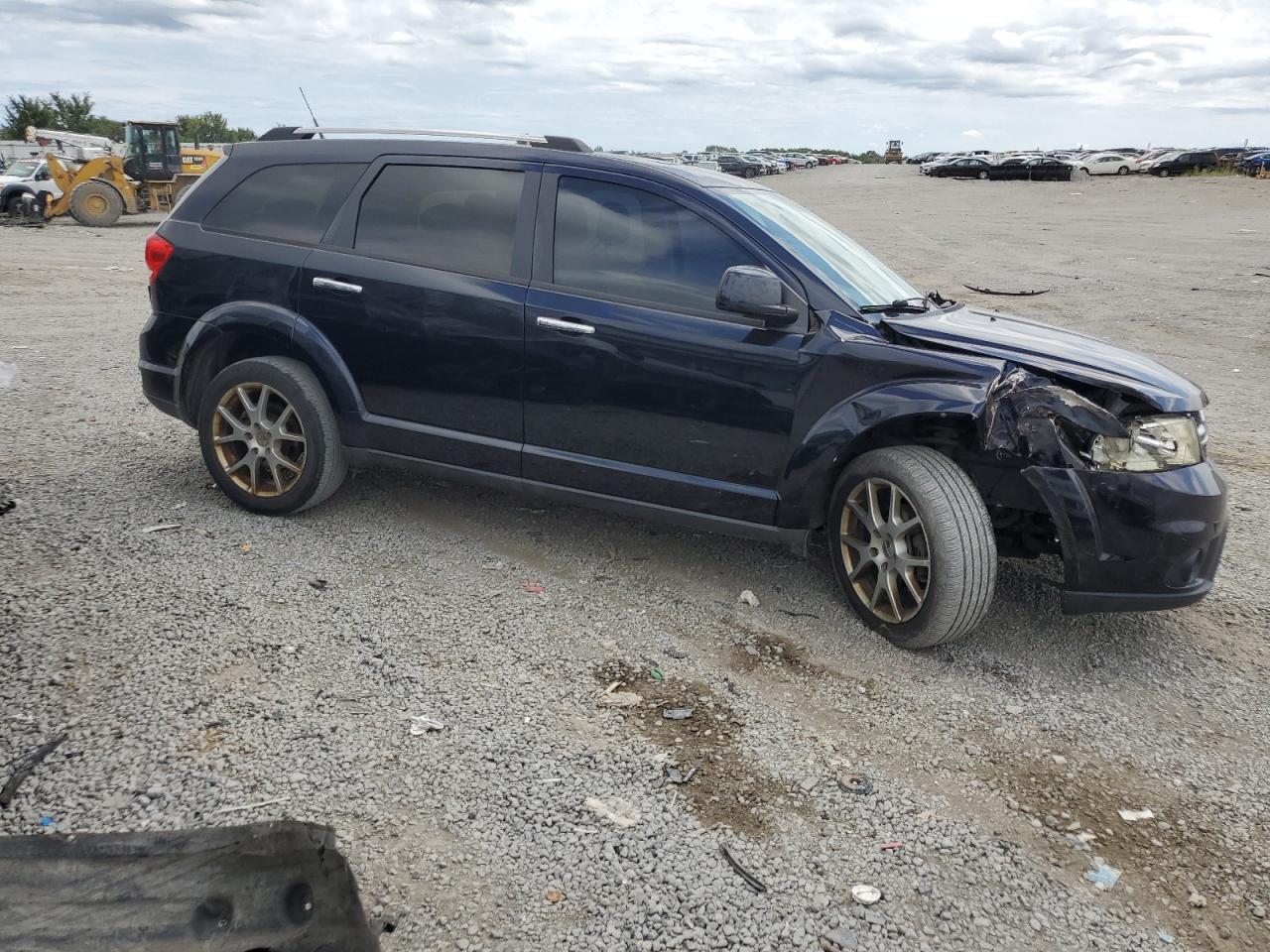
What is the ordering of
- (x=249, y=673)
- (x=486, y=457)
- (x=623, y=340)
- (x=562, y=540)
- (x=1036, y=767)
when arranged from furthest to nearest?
(x=562, y=540), (x=486, y=457), (x=623, y=340), (x=249, y=673), (x=1036, y=767)

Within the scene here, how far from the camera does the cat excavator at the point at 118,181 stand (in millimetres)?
25625

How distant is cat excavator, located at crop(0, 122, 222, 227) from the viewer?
1009 inches

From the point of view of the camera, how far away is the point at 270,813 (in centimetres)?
288

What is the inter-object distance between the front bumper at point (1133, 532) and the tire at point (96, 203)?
89.2 ft

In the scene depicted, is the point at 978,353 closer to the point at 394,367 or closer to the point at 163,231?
the point at 394,367

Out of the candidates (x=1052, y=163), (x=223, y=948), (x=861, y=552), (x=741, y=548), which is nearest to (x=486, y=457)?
(x=741, y=548)

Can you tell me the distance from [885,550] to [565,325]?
1640mm

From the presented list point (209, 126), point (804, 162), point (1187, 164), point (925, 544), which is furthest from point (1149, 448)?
point (209, 126)

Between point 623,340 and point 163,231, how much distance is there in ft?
8.58

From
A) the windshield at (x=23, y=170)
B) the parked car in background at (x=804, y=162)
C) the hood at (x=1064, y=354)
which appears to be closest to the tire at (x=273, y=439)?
the hood at (x=1064, y=354)

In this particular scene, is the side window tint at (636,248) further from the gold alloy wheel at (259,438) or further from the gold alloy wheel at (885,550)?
the gold alloy wheel at (259,438)

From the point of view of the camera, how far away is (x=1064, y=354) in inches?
159

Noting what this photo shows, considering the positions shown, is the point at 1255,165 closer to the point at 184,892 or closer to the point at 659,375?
the point at 659,375

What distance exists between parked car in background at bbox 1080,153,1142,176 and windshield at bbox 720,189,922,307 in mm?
53150
